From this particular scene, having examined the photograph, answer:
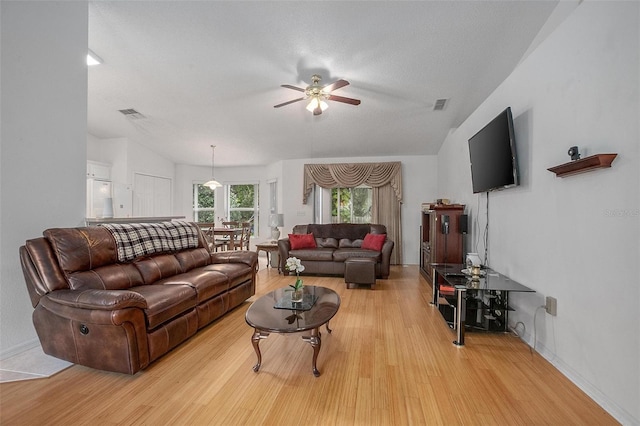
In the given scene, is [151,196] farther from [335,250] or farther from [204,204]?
[335,250]

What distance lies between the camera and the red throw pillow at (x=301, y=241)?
5.54 meters

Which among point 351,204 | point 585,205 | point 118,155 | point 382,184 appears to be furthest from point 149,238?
point 382,184

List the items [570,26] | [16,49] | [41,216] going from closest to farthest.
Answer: [570,26], [16,49], [41,216]

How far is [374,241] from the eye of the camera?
5.37 meters

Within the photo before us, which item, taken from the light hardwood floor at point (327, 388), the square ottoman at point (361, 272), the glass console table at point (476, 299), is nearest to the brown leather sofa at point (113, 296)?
the light hardwood floor at point (327, 388)

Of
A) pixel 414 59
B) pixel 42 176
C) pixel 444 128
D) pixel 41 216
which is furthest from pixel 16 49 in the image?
pixel 444 128

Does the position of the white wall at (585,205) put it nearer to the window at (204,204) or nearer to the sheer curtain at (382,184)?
the sheer curtain at (382,184)

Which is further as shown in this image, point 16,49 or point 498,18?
point 498,18

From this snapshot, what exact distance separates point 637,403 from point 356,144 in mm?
5159

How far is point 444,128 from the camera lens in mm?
5043

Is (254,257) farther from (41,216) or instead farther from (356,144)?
(356,144)

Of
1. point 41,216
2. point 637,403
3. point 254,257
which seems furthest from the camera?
point 254,257

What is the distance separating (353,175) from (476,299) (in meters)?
3.81

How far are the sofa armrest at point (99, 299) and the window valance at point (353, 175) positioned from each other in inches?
194
